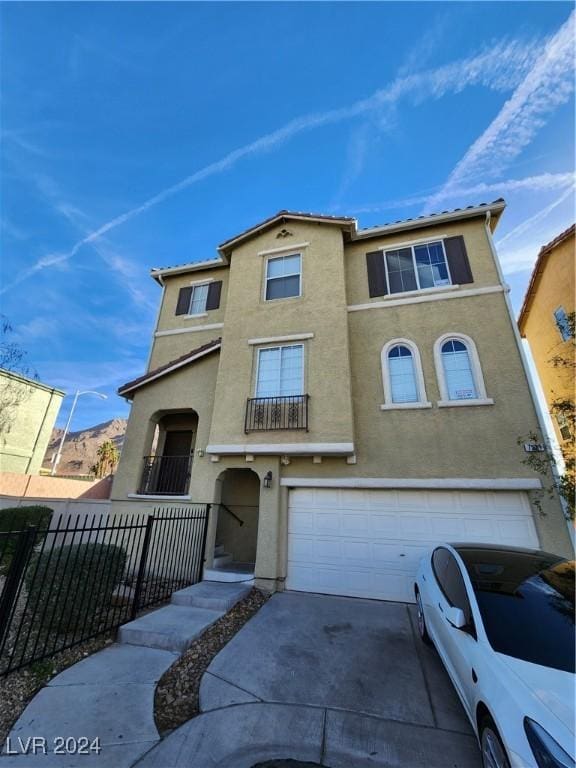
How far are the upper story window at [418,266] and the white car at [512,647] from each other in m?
7.64

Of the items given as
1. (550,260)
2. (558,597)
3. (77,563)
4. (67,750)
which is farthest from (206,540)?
(550,260)

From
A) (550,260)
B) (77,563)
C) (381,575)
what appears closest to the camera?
(77,563)

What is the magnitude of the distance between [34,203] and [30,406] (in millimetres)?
13314

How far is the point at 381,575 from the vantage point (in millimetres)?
7340

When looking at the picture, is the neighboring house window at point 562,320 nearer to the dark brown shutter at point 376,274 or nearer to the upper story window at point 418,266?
the upper story window at point 418,266

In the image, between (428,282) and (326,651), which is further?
(428,282)

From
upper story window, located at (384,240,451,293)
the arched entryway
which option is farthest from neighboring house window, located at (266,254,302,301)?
the arched entryway

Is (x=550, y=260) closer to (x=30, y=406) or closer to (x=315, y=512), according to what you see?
(x=315, y=512)

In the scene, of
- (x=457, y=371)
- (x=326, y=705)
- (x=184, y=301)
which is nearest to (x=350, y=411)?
(x=457, y=371)

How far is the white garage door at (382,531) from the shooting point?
23.2ft

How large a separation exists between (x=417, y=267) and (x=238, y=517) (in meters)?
9.76

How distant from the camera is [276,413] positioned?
338 inches

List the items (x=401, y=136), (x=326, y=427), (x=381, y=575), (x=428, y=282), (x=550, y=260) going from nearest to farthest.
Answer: (x=381, y=575), (x=326, y=427), (x=428, y=282), (x=401, y=136), (x=550, y=260)

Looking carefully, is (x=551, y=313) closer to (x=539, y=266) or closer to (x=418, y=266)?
(x=539, y=266)
